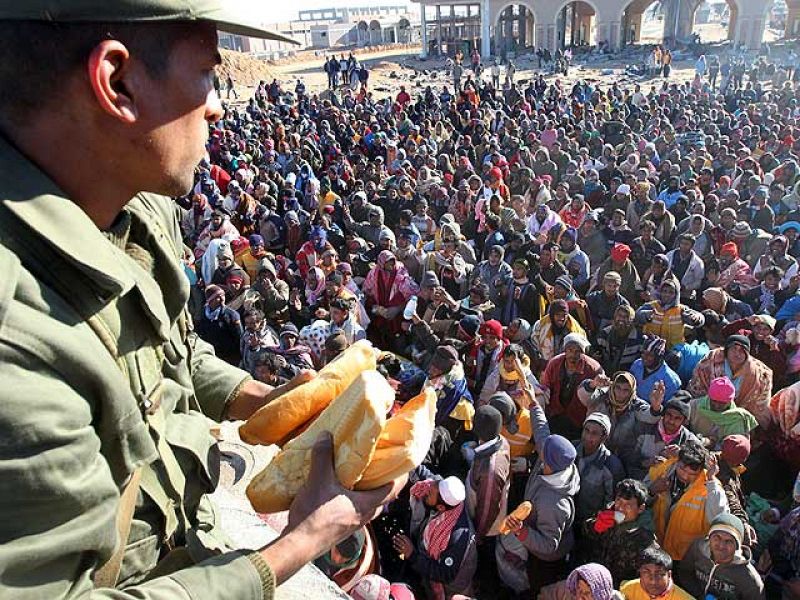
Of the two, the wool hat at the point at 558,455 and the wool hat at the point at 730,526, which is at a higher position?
the wool hat at the point at 558,455

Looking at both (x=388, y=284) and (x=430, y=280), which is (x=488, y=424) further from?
(x=388, y=284)

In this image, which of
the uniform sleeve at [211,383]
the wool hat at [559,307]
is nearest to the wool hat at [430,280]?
the wool hat at [559,307]

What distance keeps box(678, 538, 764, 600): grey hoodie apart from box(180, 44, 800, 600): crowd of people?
0.01m

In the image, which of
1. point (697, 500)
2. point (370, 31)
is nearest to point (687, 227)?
point (697, 500)

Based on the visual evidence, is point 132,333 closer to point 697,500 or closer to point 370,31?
point 697,500

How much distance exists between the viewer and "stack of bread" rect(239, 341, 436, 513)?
1.30 metres

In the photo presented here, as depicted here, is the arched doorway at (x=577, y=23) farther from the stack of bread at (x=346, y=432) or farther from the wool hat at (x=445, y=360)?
the stack of bread at (x=346, y=432)

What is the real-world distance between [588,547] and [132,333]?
367 centimetres

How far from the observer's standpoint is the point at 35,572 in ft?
2.93

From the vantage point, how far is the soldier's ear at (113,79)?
3.22 ft

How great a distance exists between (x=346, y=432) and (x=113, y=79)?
0.78 metres

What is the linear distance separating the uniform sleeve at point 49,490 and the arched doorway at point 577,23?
38229 mm

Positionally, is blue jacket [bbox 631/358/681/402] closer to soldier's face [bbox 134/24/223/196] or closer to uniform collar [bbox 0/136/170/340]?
soldier's face [bbox 134/24/223/196]

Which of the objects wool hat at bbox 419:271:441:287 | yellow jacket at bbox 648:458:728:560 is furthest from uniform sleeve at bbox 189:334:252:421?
wool hat at bbox 419:271:441:287
